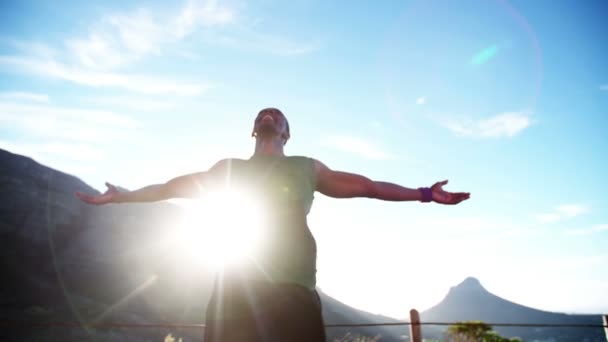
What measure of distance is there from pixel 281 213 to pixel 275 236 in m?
0.12

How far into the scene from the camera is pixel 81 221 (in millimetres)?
70312

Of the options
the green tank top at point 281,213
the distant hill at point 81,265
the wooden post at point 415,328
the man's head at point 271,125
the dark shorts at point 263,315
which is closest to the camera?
the dark shorts at point 263,315

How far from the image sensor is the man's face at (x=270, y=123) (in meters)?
2.14

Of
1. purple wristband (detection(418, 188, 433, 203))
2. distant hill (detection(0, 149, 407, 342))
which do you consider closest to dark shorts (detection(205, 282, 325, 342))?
purple wristband (detection(418, 188, 433, 203))

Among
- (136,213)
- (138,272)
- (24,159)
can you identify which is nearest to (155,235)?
(136,213)

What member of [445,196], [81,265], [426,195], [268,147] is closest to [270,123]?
[268,147]

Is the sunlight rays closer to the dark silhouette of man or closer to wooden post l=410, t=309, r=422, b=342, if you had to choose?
the dark silhouette of man

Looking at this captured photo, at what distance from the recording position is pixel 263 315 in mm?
1426

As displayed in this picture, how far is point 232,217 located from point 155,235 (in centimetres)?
8116

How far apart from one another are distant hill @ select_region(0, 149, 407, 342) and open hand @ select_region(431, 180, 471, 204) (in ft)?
168

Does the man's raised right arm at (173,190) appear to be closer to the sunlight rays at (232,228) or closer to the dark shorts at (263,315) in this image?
the sunlight rays at (232,228)

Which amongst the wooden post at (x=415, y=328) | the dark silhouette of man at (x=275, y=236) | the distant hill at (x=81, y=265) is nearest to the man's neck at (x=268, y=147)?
the dark silhouette of man at (x=275, y=236)

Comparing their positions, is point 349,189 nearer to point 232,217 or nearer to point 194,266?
point 232,217

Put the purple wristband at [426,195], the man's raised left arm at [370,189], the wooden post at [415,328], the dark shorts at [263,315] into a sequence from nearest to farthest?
the dark shorts at [263,315] < the man's raised left arm at [370,189] < the purple wristband at [426,195] < the wooden post at [415,328]
